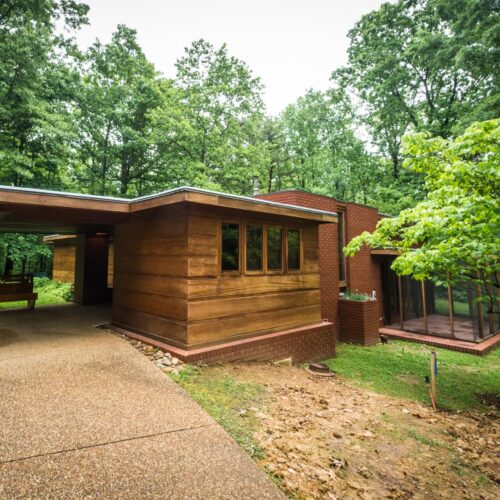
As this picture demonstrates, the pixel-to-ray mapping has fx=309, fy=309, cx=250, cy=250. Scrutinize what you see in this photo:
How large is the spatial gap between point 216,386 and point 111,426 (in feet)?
5.71

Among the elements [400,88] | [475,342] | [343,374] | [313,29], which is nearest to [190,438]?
[343,374]

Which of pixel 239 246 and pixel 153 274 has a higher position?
pixel 239 246

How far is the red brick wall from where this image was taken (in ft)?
33.7

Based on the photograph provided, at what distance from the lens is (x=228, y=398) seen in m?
4.26

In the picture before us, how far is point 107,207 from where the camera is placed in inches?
233

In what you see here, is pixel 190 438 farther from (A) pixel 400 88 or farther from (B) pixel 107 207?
(A) pixel 400 88

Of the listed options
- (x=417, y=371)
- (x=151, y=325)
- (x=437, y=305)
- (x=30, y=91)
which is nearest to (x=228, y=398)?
(x=151, y=325)

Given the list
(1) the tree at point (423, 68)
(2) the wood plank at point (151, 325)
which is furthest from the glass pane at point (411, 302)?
(2) the wood plank at point (151, 325)

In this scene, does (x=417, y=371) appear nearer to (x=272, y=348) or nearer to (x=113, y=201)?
(x=272, y=348)

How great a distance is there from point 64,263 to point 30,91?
8712 millimetres

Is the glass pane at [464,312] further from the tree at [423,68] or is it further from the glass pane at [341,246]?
the tree at [423,68]

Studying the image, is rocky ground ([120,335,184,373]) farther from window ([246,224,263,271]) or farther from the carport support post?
the carport support post

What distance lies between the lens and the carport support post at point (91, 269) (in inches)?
451

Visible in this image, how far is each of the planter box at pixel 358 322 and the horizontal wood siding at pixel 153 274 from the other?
22.8 ft
